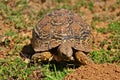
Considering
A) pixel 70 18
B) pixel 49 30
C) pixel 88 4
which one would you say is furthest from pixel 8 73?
pixel 88 4

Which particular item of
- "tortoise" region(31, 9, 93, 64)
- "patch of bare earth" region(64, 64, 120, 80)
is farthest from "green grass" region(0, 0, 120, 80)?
"patch of bare earth" region(64, 64, 120, 80)

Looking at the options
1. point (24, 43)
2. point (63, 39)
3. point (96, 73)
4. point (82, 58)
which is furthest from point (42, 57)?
point (24, 43)

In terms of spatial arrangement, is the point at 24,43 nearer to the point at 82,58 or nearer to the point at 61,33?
the point at 61,33

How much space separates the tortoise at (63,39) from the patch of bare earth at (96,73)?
0.35m

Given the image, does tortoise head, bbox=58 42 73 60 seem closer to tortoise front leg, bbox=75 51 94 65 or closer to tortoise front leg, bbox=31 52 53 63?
tortoise front leg, bbox=75 51 94 65

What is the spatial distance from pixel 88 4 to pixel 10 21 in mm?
2568

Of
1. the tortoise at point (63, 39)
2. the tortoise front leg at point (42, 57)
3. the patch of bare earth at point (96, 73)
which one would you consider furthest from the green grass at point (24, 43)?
the patch of bare earth at point (96, 73)

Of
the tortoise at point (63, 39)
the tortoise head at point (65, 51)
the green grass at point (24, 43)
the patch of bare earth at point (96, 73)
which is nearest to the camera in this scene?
the patch of bare earth at point (96, 73)

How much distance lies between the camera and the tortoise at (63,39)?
6660 mm

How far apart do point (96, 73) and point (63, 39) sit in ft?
3.23

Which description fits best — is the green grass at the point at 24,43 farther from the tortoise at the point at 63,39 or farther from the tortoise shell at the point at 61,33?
the tortoise shell at the point at 61,33

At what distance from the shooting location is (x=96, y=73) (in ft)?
20.1

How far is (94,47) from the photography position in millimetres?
7988

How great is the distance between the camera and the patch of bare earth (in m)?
6.04
